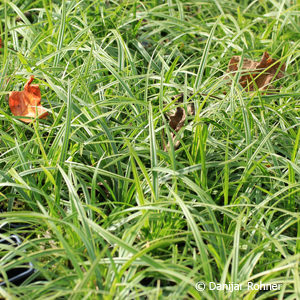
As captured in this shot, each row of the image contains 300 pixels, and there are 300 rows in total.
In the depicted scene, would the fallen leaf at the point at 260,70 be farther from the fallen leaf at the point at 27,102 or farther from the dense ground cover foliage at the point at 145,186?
the fallen leaf at the point at 27,102

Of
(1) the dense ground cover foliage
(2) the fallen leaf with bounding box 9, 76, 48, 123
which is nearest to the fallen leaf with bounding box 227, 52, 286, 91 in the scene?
(1) the dense ground cover foliage

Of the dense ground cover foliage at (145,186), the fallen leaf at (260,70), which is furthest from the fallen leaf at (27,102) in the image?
the fallen leaf at (260,70)

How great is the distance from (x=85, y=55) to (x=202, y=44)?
87 cm

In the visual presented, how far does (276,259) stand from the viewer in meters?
1.58

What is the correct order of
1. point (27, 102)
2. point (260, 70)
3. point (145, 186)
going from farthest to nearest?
point (260, 70) < point (27, 102) < point (145, 186)

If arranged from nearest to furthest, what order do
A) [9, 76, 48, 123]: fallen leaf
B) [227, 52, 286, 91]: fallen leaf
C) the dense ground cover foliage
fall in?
1. the dense ground cover foliage
2. [9, 76, 48, 123]: fallen leaf
3. [227, 52, 286, 91]: fallen leaf

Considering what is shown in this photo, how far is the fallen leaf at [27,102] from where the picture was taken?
7.16 ft

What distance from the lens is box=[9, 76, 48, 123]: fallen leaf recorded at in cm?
218

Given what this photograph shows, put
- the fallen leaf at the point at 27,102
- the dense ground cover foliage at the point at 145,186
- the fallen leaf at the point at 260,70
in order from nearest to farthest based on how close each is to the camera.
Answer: the dense ground cover foliage at the point at 145,186 < the fallen leaf at the point at 27,102 < the fallen leaf at the point at 260,70

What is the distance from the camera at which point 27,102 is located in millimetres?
2188

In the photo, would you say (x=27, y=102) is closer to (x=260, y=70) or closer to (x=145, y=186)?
(x=145, y=186)

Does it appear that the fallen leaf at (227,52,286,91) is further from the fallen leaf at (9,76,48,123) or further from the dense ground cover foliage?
the fallen leaf at (9,76,48,123)

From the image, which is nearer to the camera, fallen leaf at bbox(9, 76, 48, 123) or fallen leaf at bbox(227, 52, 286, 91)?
fallen leaf at bbox(9, 76, 48, 123)

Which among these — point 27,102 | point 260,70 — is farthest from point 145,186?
point 260,70
